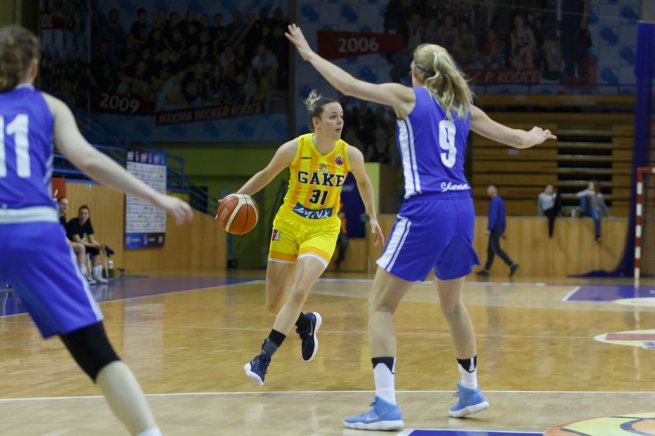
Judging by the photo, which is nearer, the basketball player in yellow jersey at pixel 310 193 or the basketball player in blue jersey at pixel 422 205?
the basketball player in blue jersey at pixel 422 205

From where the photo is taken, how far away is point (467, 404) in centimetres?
536

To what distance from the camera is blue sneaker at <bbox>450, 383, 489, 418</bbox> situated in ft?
17.5

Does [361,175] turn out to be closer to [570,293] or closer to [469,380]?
[469,380]

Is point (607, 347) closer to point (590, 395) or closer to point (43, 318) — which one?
point (590, 395)

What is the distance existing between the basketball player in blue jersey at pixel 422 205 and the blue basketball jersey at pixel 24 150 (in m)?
1.68

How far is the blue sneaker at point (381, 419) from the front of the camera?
4.96 metres

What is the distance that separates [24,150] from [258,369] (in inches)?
121

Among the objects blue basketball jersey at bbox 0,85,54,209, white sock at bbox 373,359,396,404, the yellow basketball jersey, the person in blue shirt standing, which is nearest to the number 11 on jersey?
blue basketball jersey at bbox 0,85,54,209

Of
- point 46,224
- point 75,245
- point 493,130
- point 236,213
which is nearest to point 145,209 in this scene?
point 75,245

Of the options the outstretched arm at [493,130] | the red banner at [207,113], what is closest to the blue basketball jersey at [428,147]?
the outstretched arm at [493,130]

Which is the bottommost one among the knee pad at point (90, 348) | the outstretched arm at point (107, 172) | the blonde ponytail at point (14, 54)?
the knee pad at point (90, 348)

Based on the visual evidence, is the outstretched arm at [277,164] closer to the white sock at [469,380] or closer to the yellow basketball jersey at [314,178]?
the yellow basketball jersey at [314,178]

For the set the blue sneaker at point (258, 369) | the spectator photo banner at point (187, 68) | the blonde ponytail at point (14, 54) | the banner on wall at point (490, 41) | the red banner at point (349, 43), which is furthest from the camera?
the spectator photo banner at point (187, 68)

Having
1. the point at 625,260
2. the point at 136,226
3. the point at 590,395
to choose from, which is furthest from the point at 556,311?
the point at 136,226
